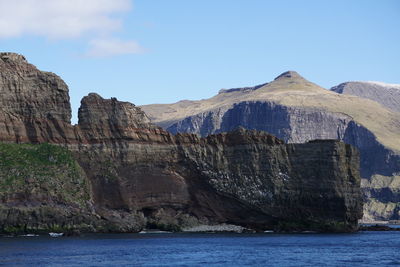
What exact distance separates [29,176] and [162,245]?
41.6 m

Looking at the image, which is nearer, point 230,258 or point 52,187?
point 230,258

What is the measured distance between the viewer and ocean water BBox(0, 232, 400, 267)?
133 m

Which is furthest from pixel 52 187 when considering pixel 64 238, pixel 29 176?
pixel 64 238

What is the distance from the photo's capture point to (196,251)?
498 ft

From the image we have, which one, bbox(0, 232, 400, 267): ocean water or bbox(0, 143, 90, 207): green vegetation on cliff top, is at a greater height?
bbox(0, 143, 90, 207): green vegetation on cliff top

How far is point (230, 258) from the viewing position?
140125 mm

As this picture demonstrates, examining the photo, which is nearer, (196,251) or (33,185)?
(196,251)

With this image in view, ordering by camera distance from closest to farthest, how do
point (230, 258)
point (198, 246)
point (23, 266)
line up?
point (23, 266) → point (230, 258) → point (198, 246)

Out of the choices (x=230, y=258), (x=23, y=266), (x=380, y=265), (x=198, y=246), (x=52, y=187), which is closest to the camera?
(x=23, y=266)

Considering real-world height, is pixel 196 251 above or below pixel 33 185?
below

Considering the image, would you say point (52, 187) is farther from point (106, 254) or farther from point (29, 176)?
point (106, 254)

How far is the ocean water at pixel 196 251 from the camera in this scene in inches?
5221

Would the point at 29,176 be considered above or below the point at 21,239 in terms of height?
above

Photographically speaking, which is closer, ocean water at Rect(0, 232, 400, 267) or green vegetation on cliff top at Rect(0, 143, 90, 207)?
ocean water at Rect(0, 232, 400, 267)
